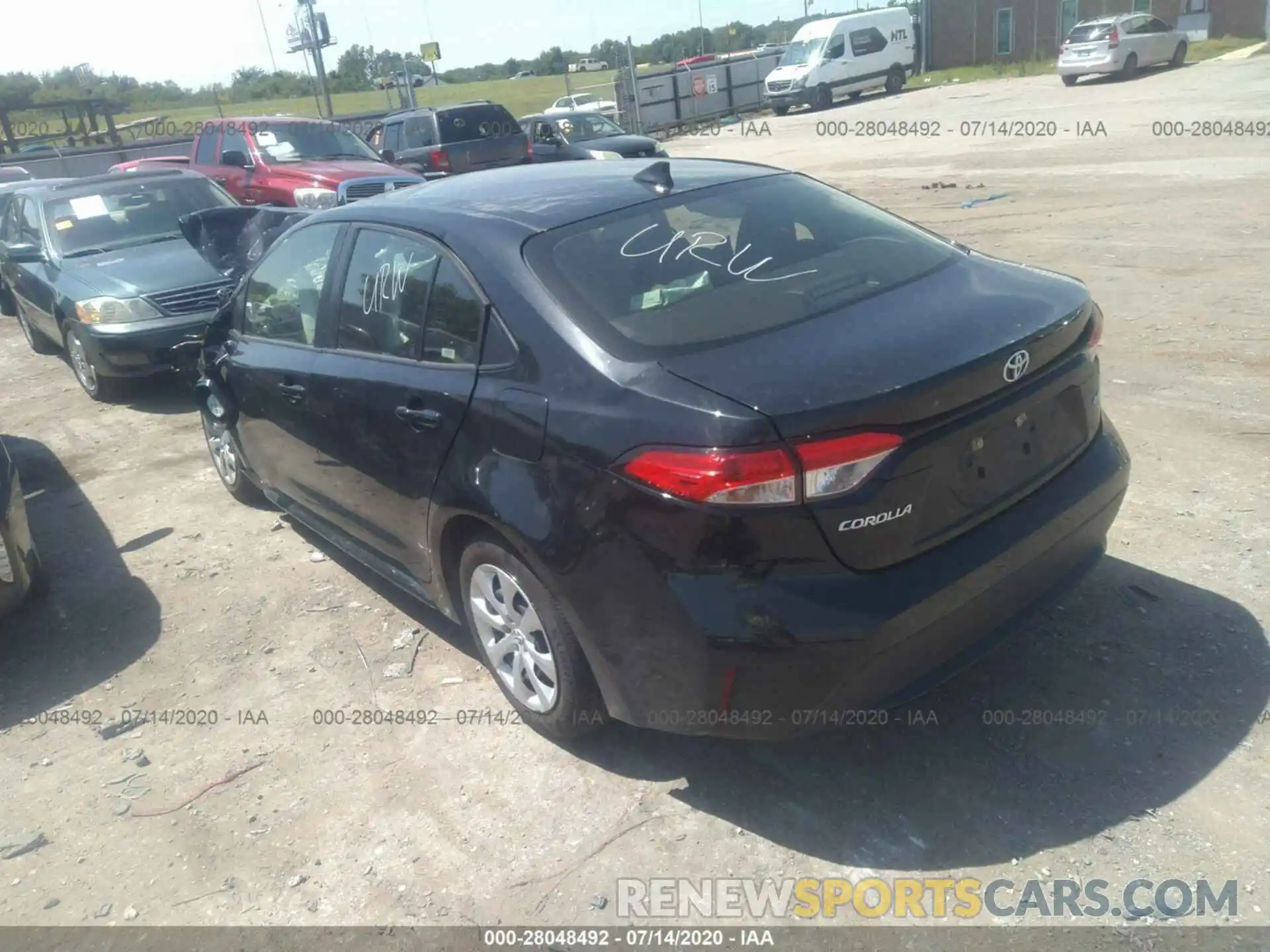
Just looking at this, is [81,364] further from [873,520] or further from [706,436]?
[873,520]

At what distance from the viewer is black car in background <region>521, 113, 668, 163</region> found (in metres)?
21.0

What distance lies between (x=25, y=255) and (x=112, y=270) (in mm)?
881

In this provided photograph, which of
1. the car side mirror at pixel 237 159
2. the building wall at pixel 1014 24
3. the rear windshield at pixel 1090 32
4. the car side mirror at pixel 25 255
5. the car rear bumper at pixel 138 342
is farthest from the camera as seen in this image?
the building wall at pixel 1014 24

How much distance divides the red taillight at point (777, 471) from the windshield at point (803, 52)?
3333 cm

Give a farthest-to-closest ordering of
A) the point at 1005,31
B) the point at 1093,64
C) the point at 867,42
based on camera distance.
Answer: the point at 1005,31 < the point at 867,42 < the point at 1093,64

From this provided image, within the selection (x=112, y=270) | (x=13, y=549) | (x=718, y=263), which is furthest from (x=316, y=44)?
(x=718, y=263)

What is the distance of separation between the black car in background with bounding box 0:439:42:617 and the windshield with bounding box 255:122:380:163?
367 inches

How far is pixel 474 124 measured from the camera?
Answer: 58.3 ft

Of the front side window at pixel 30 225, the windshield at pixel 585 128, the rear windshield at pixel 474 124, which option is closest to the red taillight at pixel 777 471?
the front side window at pixel 30 225

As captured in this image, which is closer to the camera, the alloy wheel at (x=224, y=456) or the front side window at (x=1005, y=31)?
the alloy wheel at (x=224, y=456)

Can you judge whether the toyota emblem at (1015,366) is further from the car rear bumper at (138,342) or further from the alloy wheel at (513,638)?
the car rear bumper at (138,342)

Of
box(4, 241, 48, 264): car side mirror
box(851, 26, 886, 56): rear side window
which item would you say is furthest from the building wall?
box(4, 241, 48, 264): car side mirror

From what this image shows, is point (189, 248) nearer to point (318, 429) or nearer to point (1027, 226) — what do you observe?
point (318, 429)

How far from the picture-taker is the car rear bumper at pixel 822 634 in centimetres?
256
